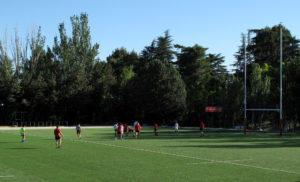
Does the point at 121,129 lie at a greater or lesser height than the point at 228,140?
greater

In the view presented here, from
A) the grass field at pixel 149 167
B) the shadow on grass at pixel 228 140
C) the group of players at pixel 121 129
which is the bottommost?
the shadow on grass at pixel 228 140

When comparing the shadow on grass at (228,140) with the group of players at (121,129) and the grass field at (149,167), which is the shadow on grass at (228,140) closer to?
the group of players at (121,129)

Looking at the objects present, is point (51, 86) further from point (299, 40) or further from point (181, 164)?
point (181, 164)

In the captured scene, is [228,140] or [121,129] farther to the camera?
[228,140]

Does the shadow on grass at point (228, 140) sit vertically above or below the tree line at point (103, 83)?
below

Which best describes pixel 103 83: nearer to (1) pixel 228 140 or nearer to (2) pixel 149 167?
(1) pixel 228 140

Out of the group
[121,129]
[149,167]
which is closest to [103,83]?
[121,129]

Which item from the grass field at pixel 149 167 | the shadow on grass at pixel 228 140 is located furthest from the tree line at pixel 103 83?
the grass field at pixel 149 167

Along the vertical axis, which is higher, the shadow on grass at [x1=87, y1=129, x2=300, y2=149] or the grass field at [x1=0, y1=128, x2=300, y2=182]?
the grass field at [x1=0, y1=128, x2=300, y2=182]

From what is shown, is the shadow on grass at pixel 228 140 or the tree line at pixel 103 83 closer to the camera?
the shadow on grass at pixel 228 140

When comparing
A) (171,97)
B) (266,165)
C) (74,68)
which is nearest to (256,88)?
(171,97)

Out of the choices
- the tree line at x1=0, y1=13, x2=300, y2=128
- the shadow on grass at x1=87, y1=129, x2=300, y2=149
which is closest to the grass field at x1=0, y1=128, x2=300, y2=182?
the shadow on grass at x1=87, y1=129, x2=300, y2=149

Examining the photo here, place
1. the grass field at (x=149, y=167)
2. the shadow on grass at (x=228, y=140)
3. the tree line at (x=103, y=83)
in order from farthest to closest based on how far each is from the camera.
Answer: the tree line at (x=103, y=83), the shadow on grass at (x=228, y=140), the grass field at (x=149, y=167)

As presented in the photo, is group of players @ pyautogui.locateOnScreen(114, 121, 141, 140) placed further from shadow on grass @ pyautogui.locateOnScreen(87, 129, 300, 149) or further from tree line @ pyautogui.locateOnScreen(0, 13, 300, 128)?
tree line @ pyautogui.locateOnScreen(0, 13, 300, 128)
